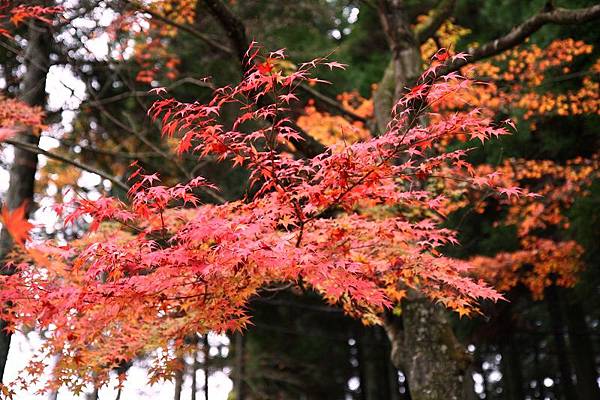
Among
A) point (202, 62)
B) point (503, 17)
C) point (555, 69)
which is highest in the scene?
point (503, 17)

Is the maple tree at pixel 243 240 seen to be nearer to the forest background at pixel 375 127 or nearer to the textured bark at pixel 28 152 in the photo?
the forest background at pixel 375 127

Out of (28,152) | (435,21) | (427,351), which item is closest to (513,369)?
(427,351)

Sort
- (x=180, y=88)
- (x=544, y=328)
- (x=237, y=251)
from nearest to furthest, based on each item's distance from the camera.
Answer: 1. (x=237, y=251)
2. (x=180, y=88)
3. (x=544, y=328)

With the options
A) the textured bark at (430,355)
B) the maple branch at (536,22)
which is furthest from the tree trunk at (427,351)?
the maple branch at (536,22)

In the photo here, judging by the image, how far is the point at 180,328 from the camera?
15.4ft

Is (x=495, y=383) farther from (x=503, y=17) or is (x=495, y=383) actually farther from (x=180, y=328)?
(x=180, y=328)

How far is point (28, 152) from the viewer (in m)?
7.70

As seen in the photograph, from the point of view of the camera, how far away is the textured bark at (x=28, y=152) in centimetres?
706

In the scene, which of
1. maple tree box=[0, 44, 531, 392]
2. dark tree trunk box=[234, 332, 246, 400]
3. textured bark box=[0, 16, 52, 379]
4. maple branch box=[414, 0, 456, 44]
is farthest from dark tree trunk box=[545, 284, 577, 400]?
textured bark box=[0, 16, 52, 379]

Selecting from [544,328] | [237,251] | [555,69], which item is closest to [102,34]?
[237,251]

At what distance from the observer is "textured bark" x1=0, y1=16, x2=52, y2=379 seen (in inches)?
278

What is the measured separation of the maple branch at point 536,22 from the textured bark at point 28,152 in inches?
216

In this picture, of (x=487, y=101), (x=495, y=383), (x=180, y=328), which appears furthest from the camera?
(x=495, y=383)

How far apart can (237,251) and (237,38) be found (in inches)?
122
